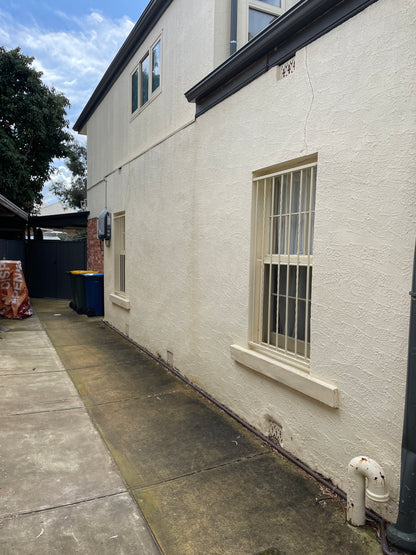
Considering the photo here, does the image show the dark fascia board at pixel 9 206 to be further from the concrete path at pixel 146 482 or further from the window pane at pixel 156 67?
the concrete path at pixel 146 482

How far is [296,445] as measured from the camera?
3254mm

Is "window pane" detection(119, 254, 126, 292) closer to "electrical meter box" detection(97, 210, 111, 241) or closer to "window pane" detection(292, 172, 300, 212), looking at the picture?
"electrical meter box" detection(97, 210, 111, 241)

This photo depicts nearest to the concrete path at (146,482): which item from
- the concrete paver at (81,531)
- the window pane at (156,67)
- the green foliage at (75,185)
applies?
the concrete paver at (81,531)

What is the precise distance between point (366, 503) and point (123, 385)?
10.7 feet

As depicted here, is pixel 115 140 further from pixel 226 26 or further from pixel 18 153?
pixel 18 153

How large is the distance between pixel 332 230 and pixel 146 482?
91.8 inches

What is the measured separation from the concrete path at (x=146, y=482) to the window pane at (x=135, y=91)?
521 centimetres

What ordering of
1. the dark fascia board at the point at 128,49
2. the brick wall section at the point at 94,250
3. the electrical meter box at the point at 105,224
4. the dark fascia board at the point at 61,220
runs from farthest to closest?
the dark fascia board at the point at 61,220, the brick wall section at the point at 94,250, the electrical meter box at the point at 105,224, the dark fascia board at the point at 128,49

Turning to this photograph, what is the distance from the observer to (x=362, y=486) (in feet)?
7.91

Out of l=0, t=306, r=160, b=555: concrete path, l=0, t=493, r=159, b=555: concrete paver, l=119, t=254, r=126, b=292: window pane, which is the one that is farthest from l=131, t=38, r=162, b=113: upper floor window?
l=0, t=493, r=159, b=555: concrete paver

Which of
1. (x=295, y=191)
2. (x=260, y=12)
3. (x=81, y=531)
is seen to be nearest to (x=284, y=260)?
(x=295, y=191)

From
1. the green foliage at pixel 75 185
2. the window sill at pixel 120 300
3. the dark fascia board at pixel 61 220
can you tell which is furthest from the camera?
the green foliage at pixel 75 185

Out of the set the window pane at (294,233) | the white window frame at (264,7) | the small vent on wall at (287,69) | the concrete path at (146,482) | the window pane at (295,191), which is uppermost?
the white window frame at (264,7)

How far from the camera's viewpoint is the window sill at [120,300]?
7582 mm
